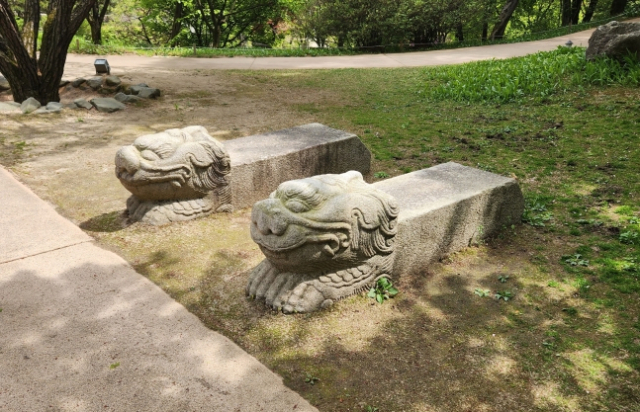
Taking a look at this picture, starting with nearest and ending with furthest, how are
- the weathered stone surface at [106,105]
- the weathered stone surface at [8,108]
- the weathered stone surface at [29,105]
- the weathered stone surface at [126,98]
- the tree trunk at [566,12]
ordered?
the weathered stone surface at [8,108], the weathered stone surface at [29,105], the weathered stone surface at [106,105], the weathered stone surface at [126,98], the tree trunk at [566,12]

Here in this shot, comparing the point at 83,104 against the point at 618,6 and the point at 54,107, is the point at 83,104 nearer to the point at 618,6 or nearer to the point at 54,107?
the point at 54,107

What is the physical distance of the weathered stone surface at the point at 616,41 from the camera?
10320mm

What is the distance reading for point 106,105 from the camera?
1068 cm

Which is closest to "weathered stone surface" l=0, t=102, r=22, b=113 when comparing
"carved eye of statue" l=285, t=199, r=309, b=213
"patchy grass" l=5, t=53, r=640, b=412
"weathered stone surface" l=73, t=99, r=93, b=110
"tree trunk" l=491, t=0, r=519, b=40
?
"weathered stone surface" l=73, t=99, r=93, b=110

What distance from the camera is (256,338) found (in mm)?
4059

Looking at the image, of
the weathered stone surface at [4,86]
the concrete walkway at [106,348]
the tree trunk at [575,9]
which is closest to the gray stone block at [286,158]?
the concrete walkway at [106,348]

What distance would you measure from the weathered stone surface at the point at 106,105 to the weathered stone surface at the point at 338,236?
7.46 meters

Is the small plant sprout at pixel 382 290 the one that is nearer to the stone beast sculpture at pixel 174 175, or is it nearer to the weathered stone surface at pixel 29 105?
the stone beast sculpture at pixel 174 175

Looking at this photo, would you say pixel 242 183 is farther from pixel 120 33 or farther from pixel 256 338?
pixel 120 33

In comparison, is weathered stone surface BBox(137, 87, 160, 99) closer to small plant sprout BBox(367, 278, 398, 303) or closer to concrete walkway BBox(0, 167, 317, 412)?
concrete walkway BBox(0, 167, 317, 412)

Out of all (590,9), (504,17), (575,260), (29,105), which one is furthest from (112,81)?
(590,9)

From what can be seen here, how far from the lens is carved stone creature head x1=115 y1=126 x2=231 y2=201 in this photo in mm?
5621

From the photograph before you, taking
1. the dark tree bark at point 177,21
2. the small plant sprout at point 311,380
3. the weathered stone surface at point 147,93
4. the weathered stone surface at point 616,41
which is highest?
the dark tree bark at point 177,21

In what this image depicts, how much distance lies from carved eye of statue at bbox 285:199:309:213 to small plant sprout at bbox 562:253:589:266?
8.74ft
